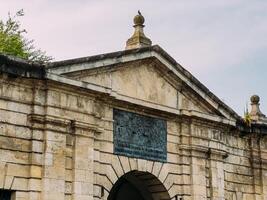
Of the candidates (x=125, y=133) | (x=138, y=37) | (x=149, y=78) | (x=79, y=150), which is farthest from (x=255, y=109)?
(x=79, y=150)

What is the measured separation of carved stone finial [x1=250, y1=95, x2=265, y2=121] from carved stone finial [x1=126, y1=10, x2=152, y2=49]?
454cm

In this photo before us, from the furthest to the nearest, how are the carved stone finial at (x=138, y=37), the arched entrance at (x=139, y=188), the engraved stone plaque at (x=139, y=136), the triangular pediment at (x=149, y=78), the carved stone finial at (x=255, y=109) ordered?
the carved stone finial at (x=255, y=109), the carved stone finial at (x=138, y=37), the arched entrance at (x=139, y=188), the engraved stone plaque at (x=139, y=136), the triangular pediment at (x=149, y=78)

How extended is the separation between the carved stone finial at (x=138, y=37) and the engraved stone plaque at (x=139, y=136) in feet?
6.49

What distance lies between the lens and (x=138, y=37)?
16172 millimetres

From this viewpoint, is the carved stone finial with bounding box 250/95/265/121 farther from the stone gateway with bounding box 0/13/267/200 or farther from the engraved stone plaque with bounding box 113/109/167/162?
the engraved stone plaque with bounding box 113/109/167/162

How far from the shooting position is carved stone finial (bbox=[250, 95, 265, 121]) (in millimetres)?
18906

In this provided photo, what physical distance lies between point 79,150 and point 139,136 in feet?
7.06

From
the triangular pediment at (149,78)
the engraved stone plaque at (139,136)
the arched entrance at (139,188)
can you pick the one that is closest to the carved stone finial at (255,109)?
the triangular pediment at (149,78)

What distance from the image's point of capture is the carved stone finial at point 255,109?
18.9m

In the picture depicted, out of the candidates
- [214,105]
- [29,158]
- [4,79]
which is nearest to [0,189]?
[29,158]

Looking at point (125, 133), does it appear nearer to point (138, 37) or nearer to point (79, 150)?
point (79, 150)

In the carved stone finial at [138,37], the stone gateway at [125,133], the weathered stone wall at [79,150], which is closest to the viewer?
the weathered stone wall at [79,150]

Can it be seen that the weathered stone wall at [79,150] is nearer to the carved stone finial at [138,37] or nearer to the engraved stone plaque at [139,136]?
the engraved stone plaque at [139,136]

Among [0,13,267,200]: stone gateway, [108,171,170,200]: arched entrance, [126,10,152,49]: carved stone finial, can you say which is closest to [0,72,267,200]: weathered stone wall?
[0,13,267,200]: stone gateway
